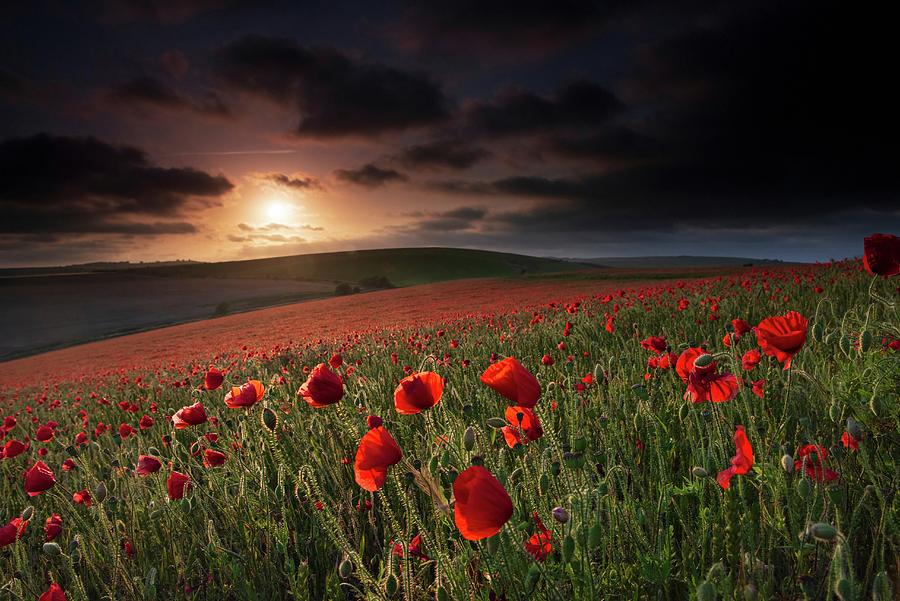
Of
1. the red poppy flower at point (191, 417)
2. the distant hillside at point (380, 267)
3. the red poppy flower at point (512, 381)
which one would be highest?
the distant hillside at point (380, 267)

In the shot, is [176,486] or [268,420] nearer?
[268,420]

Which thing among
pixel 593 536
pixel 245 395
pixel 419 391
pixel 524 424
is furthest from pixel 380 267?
pixel 593 536

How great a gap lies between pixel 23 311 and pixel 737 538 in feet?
248

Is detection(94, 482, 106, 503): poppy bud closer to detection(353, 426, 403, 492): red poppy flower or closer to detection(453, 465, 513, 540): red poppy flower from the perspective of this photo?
detection(353, 426, 403, 492): red poppy flower

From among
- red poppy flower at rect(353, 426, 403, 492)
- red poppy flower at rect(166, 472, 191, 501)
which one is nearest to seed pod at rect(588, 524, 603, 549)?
red poppy flower at rect(353, 426, 403, 492)

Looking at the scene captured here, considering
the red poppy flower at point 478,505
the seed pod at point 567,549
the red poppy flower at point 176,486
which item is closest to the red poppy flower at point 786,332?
the seed pod at point 567,549

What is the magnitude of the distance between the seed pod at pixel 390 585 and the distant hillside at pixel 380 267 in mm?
80467

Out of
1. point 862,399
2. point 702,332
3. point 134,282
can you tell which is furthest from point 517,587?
point 134,282

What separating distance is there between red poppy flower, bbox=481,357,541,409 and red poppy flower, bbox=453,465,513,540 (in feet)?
1.12

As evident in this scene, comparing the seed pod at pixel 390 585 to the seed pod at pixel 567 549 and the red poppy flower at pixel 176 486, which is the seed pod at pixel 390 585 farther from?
the red poppy flower at pixel 176 486

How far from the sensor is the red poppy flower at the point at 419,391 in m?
1.40

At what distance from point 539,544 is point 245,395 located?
142 cm

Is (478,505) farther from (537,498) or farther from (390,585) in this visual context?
(537,498)

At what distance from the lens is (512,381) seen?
4.17 ft
